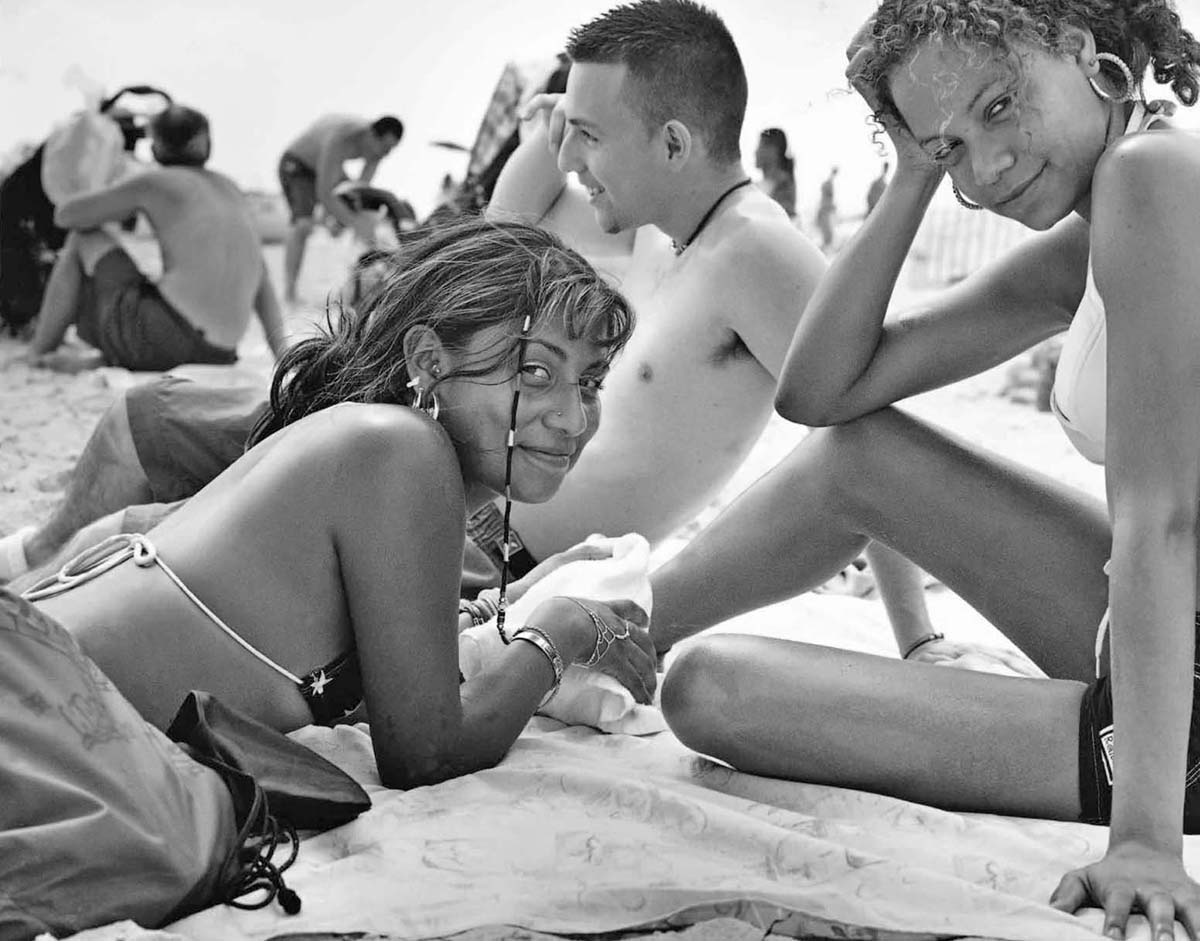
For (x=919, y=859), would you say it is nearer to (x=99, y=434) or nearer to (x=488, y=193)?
(x=99, y=434)

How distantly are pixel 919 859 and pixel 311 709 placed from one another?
74cm

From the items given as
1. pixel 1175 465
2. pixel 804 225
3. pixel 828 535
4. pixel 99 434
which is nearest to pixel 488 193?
pixel 804 225

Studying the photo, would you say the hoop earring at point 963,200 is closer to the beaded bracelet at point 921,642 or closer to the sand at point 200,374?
the beaded bracelet at point 921,642

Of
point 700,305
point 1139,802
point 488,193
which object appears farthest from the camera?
point 488,193

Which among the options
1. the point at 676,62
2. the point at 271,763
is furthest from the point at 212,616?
the point at 676,62

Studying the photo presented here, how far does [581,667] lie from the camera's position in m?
2.05

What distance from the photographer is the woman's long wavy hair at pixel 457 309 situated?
1860mm

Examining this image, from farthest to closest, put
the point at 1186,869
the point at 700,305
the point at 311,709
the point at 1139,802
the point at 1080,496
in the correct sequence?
1. the point at 700,305
2. the point at 1080,496
3. the point at 311,709
4. the point at 1186,869
5. the point at 1139,802

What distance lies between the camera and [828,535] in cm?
209

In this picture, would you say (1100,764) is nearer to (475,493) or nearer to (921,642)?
(921,642)

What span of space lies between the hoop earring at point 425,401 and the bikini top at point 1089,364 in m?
0.77

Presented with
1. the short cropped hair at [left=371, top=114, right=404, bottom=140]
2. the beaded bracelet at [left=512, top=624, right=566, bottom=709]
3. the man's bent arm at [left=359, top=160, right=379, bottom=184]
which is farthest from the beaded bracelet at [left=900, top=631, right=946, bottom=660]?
the man's bent arm at [left=359, top=160, right=379, bottom=184]

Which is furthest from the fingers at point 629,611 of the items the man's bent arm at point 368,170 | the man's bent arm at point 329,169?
the man's bent arm at point 368,170

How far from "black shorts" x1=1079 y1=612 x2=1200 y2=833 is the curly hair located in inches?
25.9
